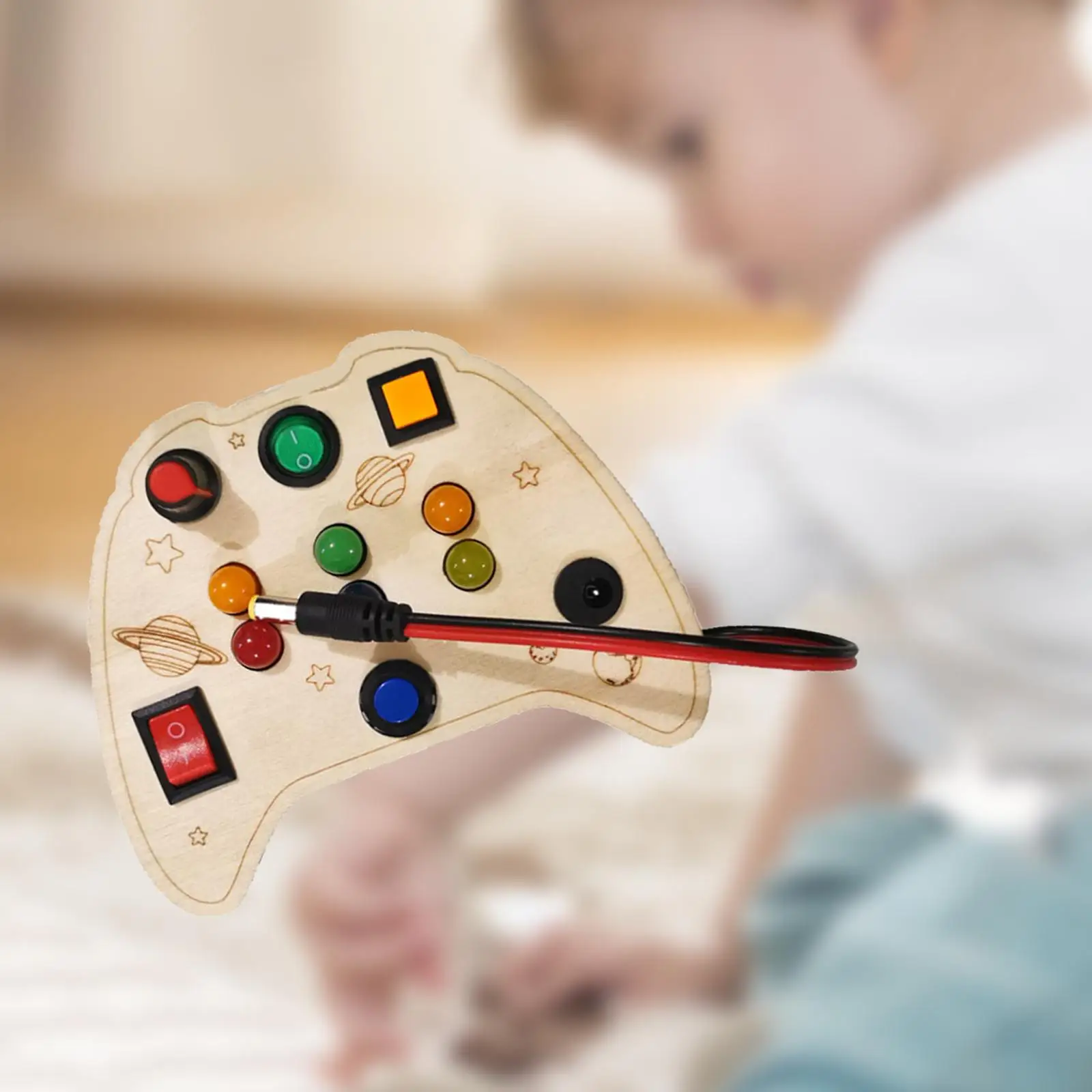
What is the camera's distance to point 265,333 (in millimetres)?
472

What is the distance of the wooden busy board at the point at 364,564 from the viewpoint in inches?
4.2

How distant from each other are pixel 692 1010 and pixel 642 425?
1.15 ft

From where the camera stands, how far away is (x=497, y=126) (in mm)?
622

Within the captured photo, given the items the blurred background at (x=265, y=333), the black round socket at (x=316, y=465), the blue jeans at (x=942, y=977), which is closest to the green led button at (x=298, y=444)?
the black round socket at (x=316, y=465)

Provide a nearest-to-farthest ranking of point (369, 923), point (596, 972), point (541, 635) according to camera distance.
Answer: point (541, 635) → point (369, 923) → point (596, 972)

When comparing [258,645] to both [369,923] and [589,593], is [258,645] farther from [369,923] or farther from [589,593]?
[369,923]

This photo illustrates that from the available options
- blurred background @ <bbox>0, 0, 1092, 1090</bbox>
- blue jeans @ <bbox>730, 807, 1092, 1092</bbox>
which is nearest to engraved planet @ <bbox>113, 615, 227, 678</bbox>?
blurred background @ <bbox>0, 0, 1092, 1090</bbox>

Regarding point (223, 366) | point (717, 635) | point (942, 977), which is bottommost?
point (942, 977)

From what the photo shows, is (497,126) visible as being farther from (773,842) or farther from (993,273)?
(773,842)

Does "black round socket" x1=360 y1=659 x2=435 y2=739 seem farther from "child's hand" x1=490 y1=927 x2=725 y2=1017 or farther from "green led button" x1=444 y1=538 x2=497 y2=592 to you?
"child's hand" x1=490 y1=927 x2=725 y2=1017

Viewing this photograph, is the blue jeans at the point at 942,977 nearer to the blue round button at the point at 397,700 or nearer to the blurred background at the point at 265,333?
the blurred background at the point at 265,333

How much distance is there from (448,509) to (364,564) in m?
0.01

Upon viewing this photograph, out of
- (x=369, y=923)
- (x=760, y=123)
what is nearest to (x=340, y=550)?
(x=369, y=923)

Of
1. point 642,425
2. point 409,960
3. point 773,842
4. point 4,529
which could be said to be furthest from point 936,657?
point 4,529
